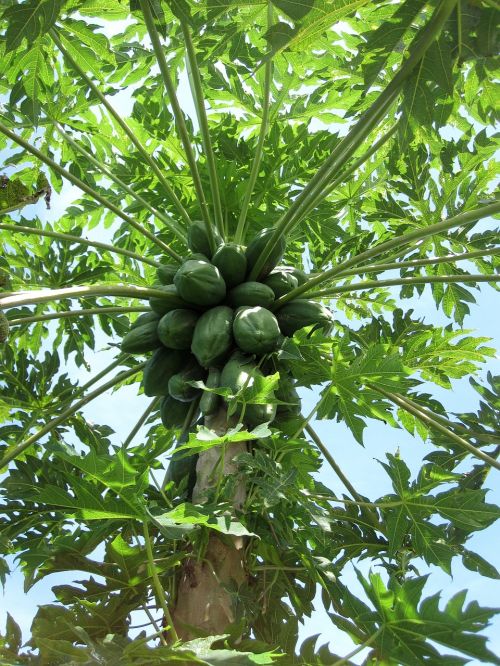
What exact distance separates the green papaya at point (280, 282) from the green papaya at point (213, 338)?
0.32 m

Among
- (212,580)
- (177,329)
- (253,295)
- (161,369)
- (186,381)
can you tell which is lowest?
(212,580)

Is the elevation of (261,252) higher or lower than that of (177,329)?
higher

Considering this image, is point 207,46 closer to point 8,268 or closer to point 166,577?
point 8,268

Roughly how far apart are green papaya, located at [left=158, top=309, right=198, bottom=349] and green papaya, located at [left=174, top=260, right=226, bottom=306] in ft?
0.24

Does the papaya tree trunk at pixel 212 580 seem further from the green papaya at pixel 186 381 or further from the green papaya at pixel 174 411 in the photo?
the green papaya at pixel 174 411

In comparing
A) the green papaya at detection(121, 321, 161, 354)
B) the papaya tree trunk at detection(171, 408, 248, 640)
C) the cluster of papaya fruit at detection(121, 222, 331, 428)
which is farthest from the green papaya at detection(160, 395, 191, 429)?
the papaya tree trunk at detection(171, 408, 248, 640)

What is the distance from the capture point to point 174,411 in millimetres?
2852

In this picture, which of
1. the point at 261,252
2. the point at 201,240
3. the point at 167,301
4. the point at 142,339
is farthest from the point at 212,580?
the point at 201,240

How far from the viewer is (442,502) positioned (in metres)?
2.19

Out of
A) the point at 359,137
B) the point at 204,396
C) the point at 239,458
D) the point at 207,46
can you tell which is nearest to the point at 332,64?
the point at 207,46

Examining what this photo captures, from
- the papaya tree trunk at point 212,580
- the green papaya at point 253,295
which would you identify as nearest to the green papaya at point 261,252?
the green papaya at point 253,295

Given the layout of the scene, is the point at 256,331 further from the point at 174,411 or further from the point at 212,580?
the point at 212,580

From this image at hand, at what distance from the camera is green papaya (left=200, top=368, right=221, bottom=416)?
2.43 m

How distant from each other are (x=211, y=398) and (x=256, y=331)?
0.30 meters
